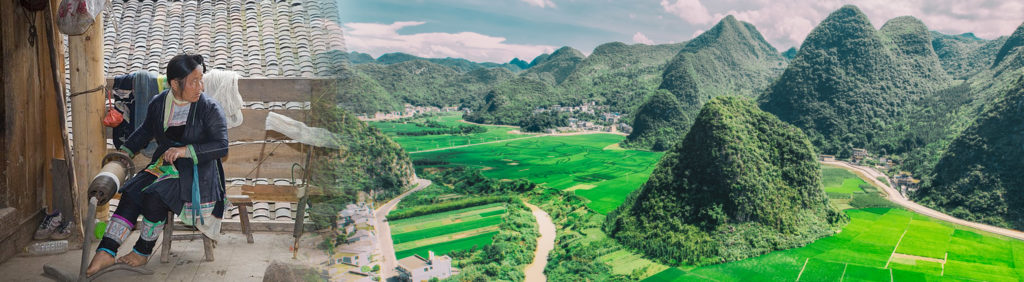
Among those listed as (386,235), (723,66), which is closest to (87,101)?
(386,235)

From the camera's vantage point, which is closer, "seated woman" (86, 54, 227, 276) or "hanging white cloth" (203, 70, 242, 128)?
"seated woman" (86, 54, 227, 276)

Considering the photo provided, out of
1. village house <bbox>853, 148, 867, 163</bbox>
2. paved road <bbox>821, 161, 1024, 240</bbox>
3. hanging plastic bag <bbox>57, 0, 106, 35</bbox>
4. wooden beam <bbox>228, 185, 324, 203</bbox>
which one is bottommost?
paved road <bbox>821, 161, 1024, 240</bbox>

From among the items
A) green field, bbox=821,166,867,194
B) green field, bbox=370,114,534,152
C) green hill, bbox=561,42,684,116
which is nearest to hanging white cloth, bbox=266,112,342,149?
green field, bbox=370,114,534,152

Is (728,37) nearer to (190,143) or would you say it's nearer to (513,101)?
(513,101)

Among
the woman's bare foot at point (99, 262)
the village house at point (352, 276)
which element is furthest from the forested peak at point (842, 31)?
the woman's bare foot at point (99, 262)

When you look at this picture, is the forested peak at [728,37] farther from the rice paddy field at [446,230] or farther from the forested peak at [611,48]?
the rice paddy field at [446,230]

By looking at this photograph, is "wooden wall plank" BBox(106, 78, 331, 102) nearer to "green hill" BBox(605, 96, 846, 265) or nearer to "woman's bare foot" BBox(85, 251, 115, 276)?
"woman's bare foot" BBox(85, 251, 115, 276)
